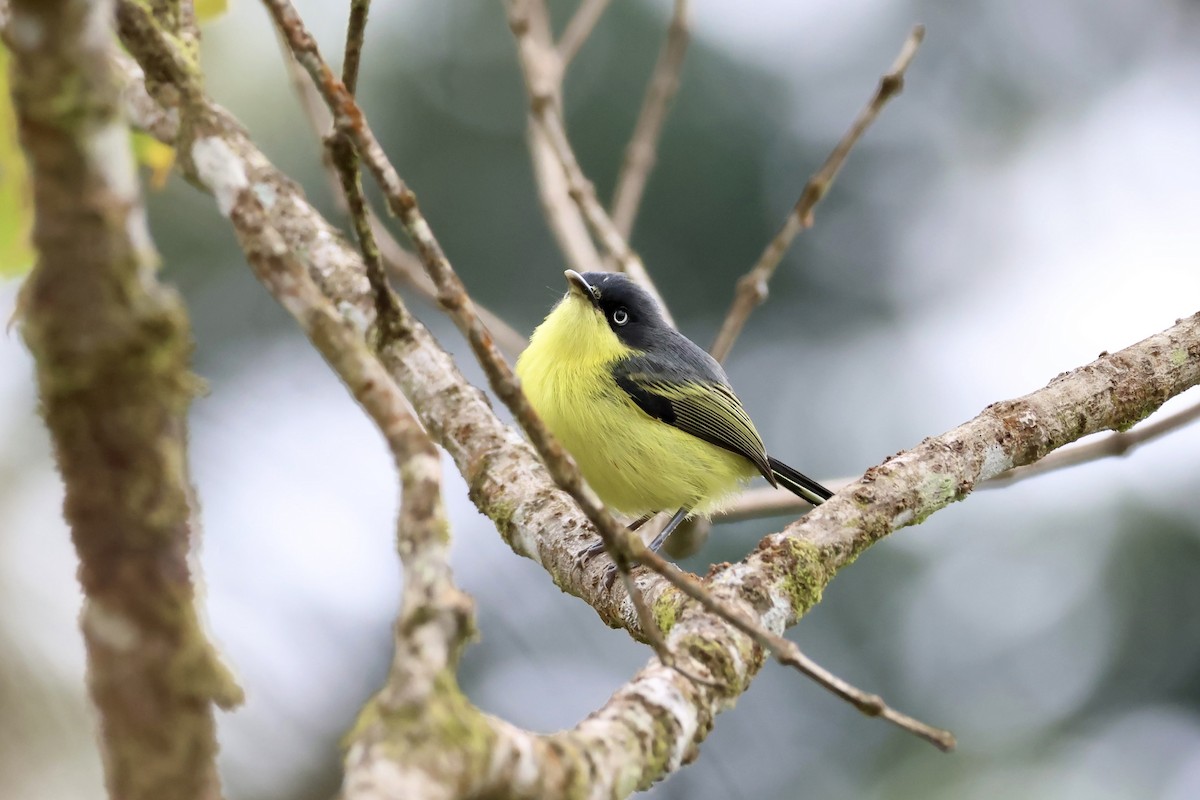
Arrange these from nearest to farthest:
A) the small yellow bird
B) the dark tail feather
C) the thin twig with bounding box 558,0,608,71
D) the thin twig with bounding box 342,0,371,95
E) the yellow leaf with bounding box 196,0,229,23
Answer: the thin twig with bounding box 342,0,371,95 → the yellow leaf with bounding box 196,0,229,23 → the small yellow bird → the dark tail feather → the thin twig with bounding box 558,0,608,71

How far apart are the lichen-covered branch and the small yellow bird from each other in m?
3.19

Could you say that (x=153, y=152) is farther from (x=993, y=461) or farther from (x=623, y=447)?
(x=993, y=461)

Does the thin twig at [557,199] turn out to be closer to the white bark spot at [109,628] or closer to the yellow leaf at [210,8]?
the yellow leaf at [210,8]

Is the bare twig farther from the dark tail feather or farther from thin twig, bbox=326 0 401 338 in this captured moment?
thin twig, bbox=326 0 401 338

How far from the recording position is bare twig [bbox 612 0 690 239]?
5047mm

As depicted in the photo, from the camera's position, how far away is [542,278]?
27.7ft

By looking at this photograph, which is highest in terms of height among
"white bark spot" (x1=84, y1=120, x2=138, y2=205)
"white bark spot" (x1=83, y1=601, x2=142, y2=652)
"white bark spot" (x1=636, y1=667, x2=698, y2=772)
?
"white bark spot" (x1=84, y1=120, x2=138, y2=205)

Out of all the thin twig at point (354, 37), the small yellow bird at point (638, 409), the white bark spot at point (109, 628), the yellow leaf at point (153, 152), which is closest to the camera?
the white bark spot at point (109, 628)

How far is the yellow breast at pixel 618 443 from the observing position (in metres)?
4.46

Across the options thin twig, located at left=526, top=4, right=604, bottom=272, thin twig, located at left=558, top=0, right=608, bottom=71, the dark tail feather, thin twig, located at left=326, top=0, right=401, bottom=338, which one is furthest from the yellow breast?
thin twig, located at left=326, top=0, right=401, bottom=338

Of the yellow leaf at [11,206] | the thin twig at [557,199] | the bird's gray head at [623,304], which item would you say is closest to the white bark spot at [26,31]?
the yellow leaf at [11,206]

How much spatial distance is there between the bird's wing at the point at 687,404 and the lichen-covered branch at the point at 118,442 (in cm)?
349

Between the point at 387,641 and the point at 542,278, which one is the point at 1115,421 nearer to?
the point at 387,641

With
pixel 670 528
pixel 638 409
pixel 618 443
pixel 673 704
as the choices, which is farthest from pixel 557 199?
pixel 673 704
